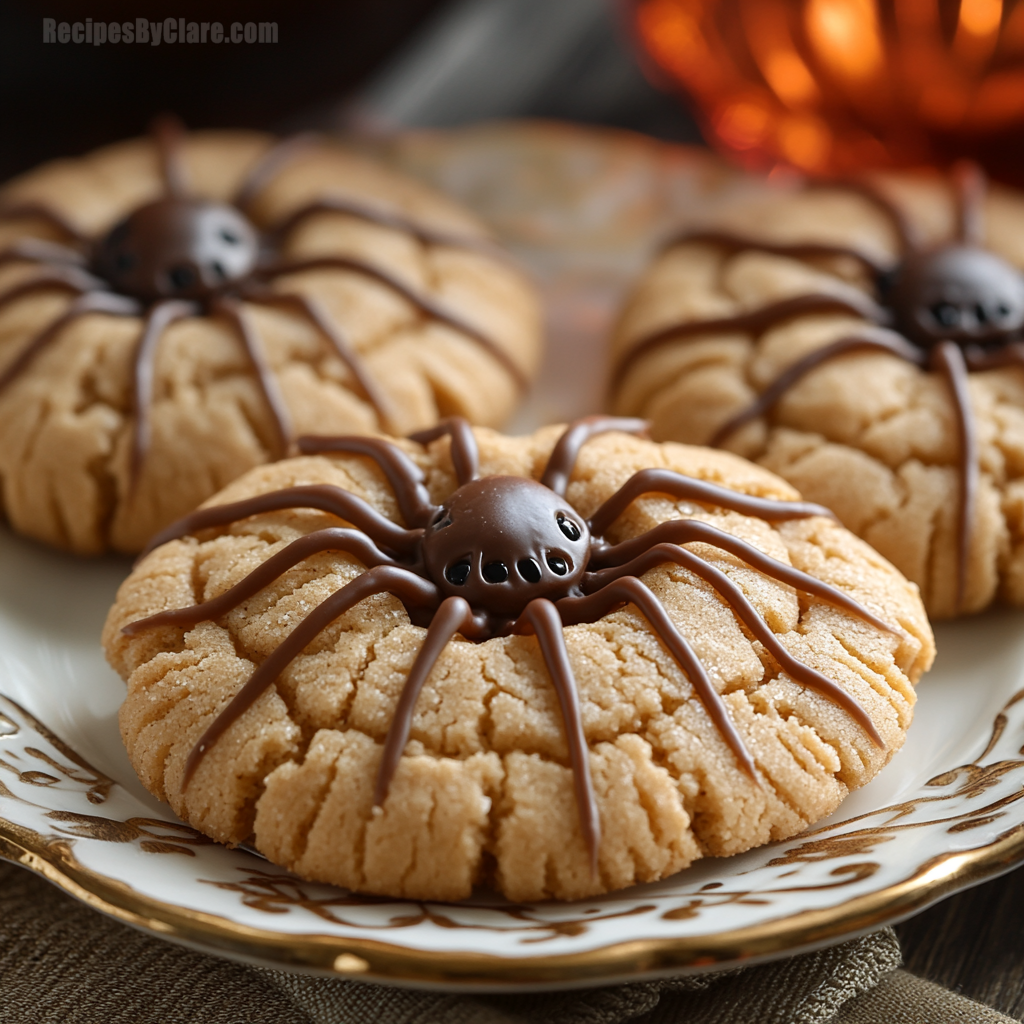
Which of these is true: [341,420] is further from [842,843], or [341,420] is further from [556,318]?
[842,843]

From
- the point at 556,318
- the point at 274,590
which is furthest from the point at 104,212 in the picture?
the point at 274,590

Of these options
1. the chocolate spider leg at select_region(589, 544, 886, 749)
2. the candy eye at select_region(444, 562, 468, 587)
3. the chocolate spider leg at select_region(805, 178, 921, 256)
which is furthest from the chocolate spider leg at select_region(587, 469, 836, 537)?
the chocolate spider leg at select_region(805, 178, 921, 256)

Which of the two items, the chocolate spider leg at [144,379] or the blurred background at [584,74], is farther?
the blurred background at [584,74]

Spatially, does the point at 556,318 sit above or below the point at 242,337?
below

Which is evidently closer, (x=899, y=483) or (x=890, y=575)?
(x=890, y=575)

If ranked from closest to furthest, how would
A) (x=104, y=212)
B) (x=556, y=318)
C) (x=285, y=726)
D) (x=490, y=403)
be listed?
(x=285, y=726)
(x=490, y=403)
(x=104, y=212)
(x=556, y=318)

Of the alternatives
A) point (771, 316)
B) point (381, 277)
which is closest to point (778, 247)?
point (771, 316)

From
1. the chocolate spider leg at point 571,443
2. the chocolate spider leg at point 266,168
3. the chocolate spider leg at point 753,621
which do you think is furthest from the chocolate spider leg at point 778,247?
the chocolate spider leg at point 753,621

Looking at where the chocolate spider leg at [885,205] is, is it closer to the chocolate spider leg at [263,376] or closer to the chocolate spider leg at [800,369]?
the chocolate spider leg at [800,369]
